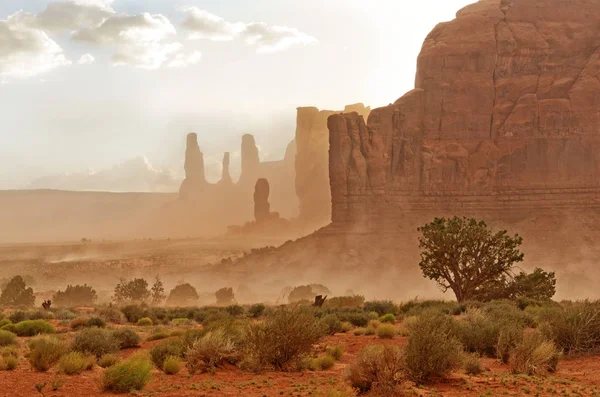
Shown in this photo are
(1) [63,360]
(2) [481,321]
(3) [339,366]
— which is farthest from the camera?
(2) [481,321]

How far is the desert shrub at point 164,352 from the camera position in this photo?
15.5m

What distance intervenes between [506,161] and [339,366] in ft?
282

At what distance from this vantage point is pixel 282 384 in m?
13.0

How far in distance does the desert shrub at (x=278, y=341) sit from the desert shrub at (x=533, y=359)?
177 inches

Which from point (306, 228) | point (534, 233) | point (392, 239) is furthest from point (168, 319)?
point (306, 228)

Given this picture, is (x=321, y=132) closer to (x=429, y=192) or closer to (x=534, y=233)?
(x=429, y=192)

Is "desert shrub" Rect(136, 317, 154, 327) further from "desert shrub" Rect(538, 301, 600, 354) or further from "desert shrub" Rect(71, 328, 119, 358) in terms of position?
"desert shrub" Rect(538, 301, 600, 354)

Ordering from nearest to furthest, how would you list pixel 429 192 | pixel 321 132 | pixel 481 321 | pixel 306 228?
pixel 481 321 < pixel 429 192 < pixel 306 228 < pixel 321 132

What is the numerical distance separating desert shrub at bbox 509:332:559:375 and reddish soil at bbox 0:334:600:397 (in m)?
0.25

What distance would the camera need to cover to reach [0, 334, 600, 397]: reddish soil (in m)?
12.1

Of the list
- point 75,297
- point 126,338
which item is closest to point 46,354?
point 126,338

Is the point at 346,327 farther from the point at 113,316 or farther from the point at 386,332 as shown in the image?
the point at 113,316

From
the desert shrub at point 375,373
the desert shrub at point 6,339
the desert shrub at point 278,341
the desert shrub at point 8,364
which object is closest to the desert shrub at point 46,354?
the desert shrub at point 8,364

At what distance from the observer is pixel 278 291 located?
80312 mm
